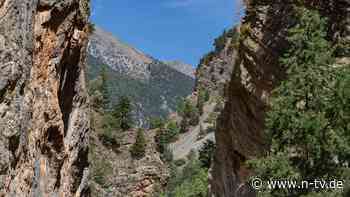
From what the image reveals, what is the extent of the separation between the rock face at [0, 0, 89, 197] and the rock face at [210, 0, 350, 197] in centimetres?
922

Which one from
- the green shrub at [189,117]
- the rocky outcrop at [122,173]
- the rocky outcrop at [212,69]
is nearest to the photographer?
the rocky outcrop at [122,173]

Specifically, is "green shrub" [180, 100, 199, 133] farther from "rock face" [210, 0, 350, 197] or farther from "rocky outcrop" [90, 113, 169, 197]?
"rock face" [210, 0, 350, 197]

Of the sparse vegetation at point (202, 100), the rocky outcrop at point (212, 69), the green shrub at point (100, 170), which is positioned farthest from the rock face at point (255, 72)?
the rocky outcrop at point (212, 69)

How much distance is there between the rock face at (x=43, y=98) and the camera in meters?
10.3

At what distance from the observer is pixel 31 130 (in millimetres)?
12773

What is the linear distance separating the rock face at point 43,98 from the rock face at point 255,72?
9.22m

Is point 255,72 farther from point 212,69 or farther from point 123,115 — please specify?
point 212,69

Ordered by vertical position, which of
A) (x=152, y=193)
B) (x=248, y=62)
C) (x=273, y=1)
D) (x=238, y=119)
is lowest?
(x=152, y=193)

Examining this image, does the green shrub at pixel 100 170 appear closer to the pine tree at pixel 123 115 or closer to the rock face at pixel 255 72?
the pine tree at pixel 123 115

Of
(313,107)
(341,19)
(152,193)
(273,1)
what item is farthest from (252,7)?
(152,193)

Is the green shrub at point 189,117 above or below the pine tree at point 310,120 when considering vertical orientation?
above

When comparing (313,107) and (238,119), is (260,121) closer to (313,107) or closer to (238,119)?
(238,119)

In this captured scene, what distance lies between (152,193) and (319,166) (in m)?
41.7

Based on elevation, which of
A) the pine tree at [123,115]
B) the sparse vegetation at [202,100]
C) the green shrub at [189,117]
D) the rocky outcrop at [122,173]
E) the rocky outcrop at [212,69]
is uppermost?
the rocky outcrop at [212,69]
